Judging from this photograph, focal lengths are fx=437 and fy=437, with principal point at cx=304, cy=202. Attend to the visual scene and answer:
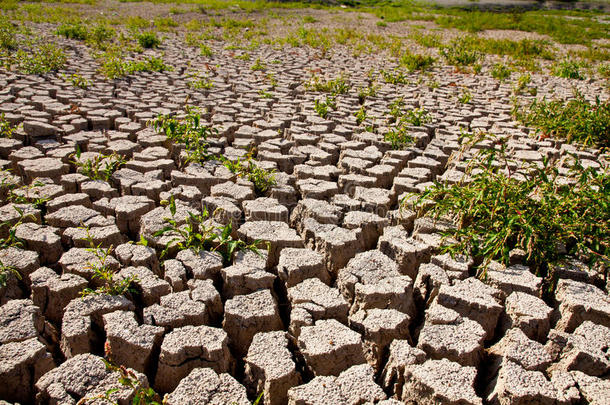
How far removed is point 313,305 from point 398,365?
0.53m

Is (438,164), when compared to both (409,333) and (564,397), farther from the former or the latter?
(564,397)

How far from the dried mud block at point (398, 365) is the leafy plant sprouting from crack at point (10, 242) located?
2.00 m

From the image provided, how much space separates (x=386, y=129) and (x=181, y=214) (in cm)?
280

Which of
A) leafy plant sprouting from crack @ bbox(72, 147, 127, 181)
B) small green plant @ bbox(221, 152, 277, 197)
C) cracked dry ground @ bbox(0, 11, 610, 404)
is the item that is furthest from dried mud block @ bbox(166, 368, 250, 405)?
leafy plant sprouting from crack @ bbox(72, 147, 127, 181)

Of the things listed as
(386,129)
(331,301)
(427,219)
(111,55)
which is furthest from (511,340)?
(111,55)

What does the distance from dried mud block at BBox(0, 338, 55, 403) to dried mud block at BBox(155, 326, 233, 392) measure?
0.49 meters

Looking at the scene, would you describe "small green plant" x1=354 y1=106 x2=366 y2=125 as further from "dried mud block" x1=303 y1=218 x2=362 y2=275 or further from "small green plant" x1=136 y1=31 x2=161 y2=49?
"small green plant" x1=136 y1=31 x2=161 y2=49

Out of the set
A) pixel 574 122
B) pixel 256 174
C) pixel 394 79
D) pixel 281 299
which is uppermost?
pixel 394 79

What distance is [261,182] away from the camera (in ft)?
11.8

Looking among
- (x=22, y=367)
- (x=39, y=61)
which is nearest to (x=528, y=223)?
(x=22, y=367)

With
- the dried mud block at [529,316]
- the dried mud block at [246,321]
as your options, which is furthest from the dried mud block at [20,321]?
the dried mud block at [529,316]

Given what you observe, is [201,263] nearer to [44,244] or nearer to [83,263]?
[83,263]

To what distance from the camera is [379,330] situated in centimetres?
213

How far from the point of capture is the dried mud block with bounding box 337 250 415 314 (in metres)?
2.35
